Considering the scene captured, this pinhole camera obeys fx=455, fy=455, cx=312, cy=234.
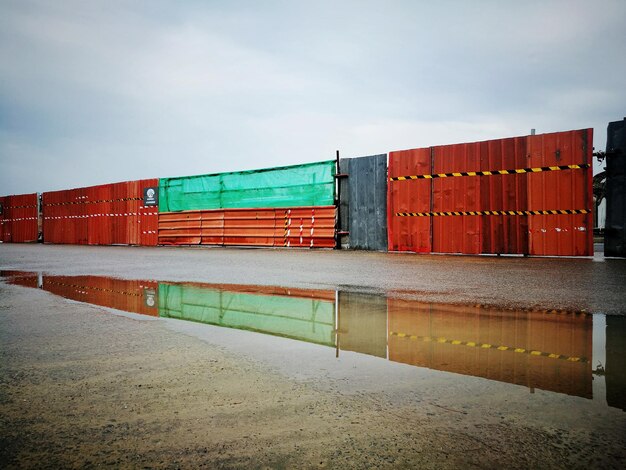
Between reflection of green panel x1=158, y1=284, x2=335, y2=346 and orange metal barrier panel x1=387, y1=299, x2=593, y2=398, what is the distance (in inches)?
26.0

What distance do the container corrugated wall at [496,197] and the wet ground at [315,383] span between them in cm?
829

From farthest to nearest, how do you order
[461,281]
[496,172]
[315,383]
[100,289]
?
[496,172], [461,281], [100,289], [315,383]

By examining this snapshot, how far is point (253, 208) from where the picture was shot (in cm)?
1991

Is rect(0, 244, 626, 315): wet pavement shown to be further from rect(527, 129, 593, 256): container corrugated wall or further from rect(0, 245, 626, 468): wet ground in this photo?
rect(527, 129, 593, 256): container corrugated wall

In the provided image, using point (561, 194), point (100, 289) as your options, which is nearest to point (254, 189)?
point (561, 194)

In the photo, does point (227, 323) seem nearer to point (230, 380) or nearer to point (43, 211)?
point (230, 380)

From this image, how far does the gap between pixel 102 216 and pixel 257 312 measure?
80.8 ft

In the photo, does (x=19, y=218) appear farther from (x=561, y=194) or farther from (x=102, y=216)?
(x=561, y=194)

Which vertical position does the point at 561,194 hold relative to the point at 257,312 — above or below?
above

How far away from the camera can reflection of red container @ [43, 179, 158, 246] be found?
2436cm

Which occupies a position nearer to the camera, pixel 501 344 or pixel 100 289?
pixel 501 344

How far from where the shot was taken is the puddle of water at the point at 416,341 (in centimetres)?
247

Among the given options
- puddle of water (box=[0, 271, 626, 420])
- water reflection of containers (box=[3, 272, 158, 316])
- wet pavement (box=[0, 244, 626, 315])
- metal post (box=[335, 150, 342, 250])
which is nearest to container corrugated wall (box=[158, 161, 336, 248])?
metal post (box=[335, 150, 342, 250])

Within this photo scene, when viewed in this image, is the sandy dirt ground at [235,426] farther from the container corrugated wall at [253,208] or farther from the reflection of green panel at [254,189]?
the reflection of green panel at [254,189]
